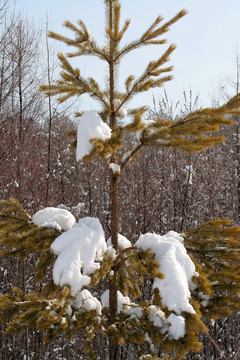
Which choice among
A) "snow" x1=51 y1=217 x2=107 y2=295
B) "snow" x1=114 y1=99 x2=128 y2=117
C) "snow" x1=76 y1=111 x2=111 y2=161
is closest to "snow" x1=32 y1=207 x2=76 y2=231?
"snow" x1=51 y1=217 x2=107 y2=295

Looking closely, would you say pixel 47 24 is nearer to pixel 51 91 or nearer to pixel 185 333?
pixel 51 91

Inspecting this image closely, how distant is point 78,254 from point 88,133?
86 centimetres

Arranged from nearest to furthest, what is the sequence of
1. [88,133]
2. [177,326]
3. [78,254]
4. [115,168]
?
[177,326] < [78,254] < [88,133] < [115,168]

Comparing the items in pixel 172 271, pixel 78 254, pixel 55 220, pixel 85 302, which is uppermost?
pixel 55 220

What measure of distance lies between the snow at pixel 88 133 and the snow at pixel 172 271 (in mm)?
891

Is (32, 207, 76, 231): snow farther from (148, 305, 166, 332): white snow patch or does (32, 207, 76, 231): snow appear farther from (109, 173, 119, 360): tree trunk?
(148, 305, 166, 332): white snow patch

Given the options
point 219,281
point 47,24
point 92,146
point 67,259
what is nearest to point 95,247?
point 67,259

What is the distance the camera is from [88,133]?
2.16 metres

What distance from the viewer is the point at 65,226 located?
2555mm

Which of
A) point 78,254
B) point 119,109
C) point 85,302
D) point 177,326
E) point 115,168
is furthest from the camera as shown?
point 119,109

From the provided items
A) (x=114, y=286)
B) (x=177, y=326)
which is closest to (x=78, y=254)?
(x=177, y=326)

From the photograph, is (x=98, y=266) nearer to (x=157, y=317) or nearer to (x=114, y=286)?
(x=157, y=317)

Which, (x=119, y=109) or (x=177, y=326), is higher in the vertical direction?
(x=119, y=109)

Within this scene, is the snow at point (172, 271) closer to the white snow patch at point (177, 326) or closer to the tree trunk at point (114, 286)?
the white snow patch at point (177, 326)
